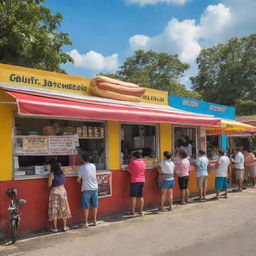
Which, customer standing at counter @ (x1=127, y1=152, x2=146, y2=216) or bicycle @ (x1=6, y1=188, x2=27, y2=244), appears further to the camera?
customer standing at counter @ (x1=127, y1=152, x2=146, y2=216)

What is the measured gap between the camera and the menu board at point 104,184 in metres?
7.80

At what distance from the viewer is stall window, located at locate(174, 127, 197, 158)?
34.6 feet

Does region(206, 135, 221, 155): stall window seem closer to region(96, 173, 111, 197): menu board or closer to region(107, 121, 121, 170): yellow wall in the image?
region(107, 121, 121, 170): yellow wall

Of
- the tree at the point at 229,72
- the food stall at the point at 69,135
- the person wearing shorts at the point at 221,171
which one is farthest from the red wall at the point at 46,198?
the tree at the point at 229,72

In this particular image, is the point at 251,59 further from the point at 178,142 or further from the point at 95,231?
the point at 95,231

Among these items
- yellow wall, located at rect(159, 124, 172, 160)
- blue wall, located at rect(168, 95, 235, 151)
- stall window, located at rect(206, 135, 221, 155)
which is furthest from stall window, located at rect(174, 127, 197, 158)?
stall window, located at rect(206, 135, 221, 155)

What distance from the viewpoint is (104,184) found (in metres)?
7.90

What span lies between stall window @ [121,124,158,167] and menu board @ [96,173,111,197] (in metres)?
1.14

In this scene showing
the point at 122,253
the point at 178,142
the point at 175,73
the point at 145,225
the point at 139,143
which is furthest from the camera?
the point at 175,73

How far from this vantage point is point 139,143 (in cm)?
962

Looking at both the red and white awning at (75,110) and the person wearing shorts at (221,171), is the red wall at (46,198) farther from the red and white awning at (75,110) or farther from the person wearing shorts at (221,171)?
the person wearing shorts at (221,171)

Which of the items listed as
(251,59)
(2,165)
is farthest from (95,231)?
(251,59)

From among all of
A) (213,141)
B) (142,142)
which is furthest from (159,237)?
(213,141)

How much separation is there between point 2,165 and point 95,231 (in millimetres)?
2295
